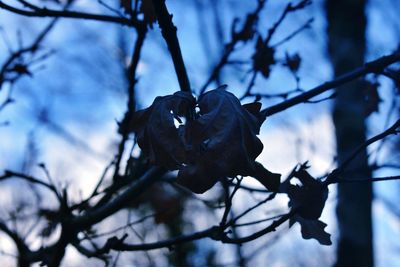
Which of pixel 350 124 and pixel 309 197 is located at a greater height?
pixel 350 124

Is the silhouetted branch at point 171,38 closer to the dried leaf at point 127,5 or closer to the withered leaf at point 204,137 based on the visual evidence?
the withered leaf at point 204,137

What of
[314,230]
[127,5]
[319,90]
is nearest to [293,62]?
[319,90]

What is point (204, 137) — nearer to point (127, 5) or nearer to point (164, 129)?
point (164, 129)

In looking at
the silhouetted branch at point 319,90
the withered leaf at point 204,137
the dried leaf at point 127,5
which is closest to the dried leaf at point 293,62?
the silhouetted branch at point 319,90

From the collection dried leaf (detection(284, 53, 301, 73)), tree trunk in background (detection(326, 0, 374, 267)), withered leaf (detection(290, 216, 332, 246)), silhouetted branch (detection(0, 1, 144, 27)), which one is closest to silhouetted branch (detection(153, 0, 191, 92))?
silhouetted branch (detection(0, 1, 144, 27))

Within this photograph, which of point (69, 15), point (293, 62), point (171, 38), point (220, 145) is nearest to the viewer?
point (220, 145)

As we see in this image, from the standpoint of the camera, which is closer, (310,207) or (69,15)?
(310,207)
